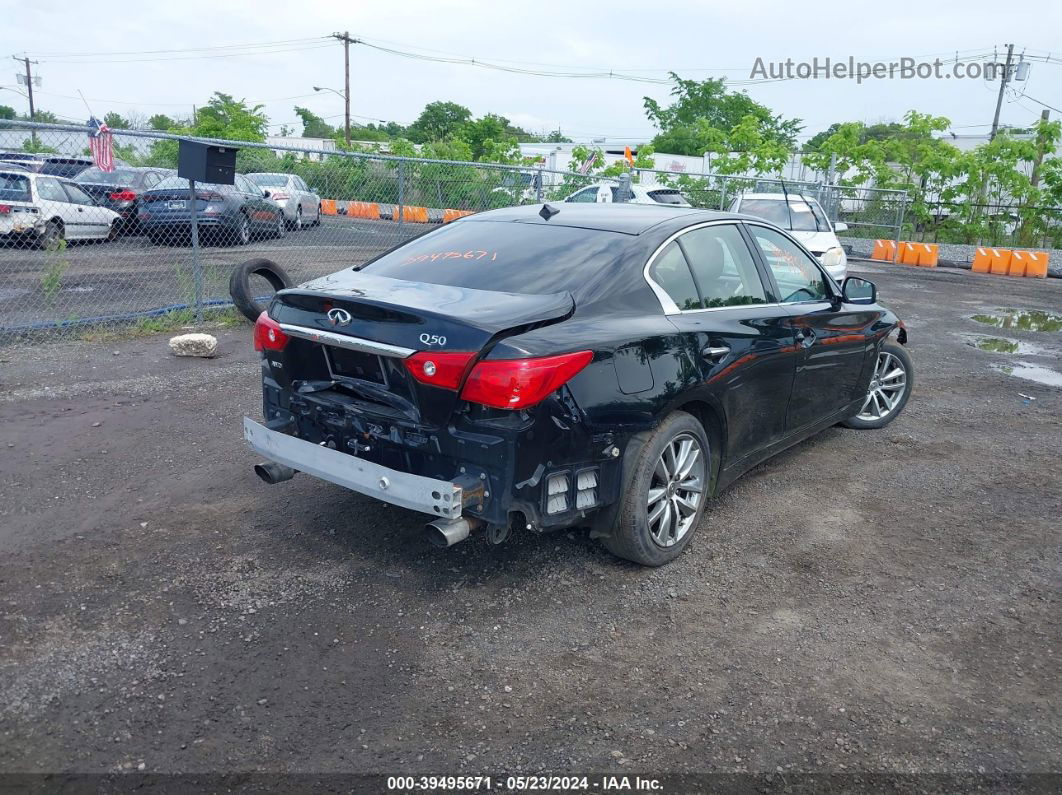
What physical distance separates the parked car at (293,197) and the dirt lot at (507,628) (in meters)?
6.70

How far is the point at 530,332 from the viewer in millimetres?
3471

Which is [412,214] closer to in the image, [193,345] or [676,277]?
[193,345]

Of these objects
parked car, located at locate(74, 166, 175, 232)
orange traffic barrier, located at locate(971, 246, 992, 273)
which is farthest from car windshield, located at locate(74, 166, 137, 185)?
orange traffic barrier, located at locate(971, 246, 992, 273)

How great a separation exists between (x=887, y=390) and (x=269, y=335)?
4746 mm

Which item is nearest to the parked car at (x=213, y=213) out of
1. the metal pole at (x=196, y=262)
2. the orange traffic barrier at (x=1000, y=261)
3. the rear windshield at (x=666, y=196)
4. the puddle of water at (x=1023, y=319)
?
the metal pole at (x=196, y=262)

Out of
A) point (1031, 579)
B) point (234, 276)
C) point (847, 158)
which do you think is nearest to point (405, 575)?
point (1031, 579)

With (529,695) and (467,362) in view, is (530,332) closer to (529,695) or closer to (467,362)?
(467,362)

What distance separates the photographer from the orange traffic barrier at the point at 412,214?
37.0ft

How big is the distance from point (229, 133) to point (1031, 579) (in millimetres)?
41856

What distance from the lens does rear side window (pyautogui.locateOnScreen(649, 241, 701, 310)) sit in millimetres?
4121

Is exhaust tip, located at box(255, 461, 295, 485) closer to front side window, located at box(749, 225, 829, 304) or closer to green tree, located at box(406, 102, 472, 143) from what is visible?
front side window, located at box(749, 225, 829, 304)

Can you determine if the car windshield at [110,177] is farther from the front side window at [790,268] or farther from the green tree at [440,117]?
the green tree at [440,117]

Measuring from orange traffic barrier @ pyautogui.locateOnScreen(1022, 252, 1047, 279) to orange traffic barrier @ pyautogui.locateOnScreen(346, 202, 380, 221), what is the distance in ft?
53.7

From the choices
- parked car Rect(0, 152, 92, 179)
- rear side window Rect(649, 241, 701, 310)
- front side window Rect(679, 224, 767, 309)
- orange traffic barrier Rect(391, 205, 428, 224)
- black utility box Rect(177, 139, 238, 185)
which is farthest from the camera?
parked car Rect(0, 152, 92, 179)
